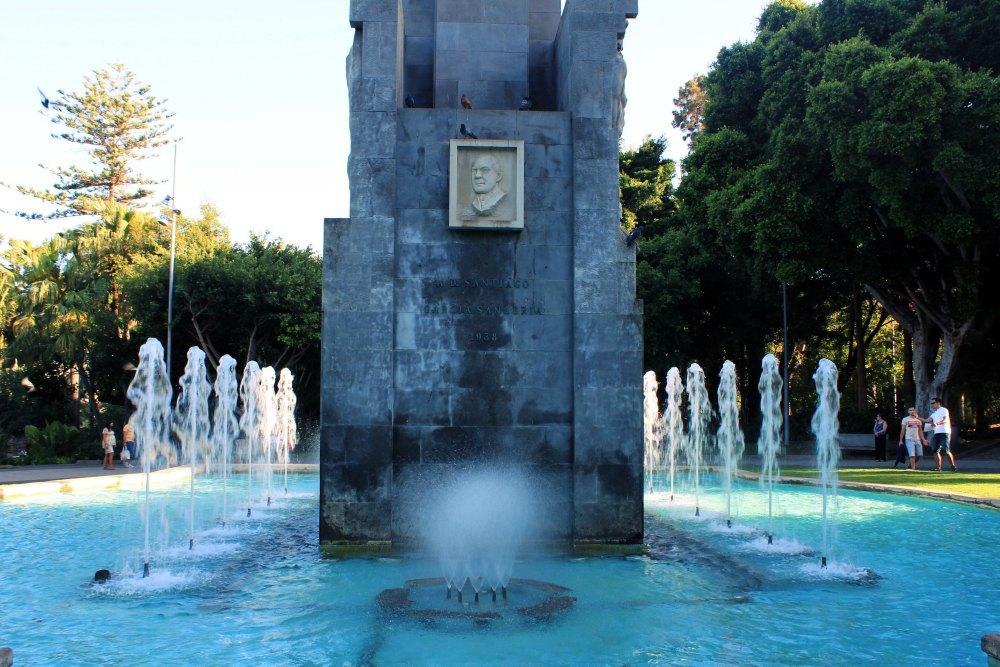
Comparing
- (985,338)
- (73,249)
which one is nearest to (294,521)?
(985,338)

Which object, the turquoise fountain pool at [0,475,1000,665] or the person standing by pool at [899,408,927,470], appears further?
the person standing by pool at [899,408,927,470]

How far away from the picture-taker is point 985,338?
95.1 ft

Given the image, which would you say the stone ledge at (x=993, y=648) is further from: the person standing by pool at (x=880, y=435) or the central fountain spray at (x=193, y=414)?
the person standing by pool at (x=880, y=435)

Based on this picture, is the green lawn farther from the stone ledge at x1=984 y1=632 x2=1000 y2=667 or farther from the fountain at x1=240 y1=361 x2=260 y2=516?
the fountain at x1=240 y1=361 x2=260 y2=516

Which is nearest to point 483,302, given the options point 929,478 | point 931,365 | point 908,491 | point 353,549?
point 353,549

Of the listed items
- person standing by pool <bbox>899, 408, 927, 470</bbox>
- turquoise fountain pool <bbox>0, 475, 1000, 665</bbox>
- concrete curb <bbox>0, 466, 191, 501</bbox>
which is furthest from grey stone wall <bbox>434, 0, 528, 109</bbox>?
person standing by pool <bbox>899, 408, 927, 470</bbox>

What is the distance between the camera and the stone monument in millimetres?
10258

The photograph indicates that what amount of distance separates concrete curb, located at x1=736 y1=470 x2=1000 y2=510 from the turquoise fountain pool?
5.30ft

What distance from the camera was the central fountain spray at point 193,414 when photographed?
13039 mm

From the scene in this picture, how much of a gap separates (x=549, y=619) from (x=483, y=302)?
13.8 feet

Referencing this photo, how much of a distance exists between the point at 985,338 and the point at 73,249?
1391 inches

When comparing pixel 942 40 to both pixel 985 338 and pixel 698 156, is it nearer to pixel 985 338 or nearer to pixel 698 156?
pixel 698 156

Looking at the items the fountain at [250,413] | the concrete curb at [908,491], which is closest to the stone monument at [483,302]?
the fountain at [250,413]

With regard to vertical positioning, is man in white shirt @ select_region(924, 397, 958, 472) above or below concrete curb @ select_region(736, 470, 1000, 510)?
above
